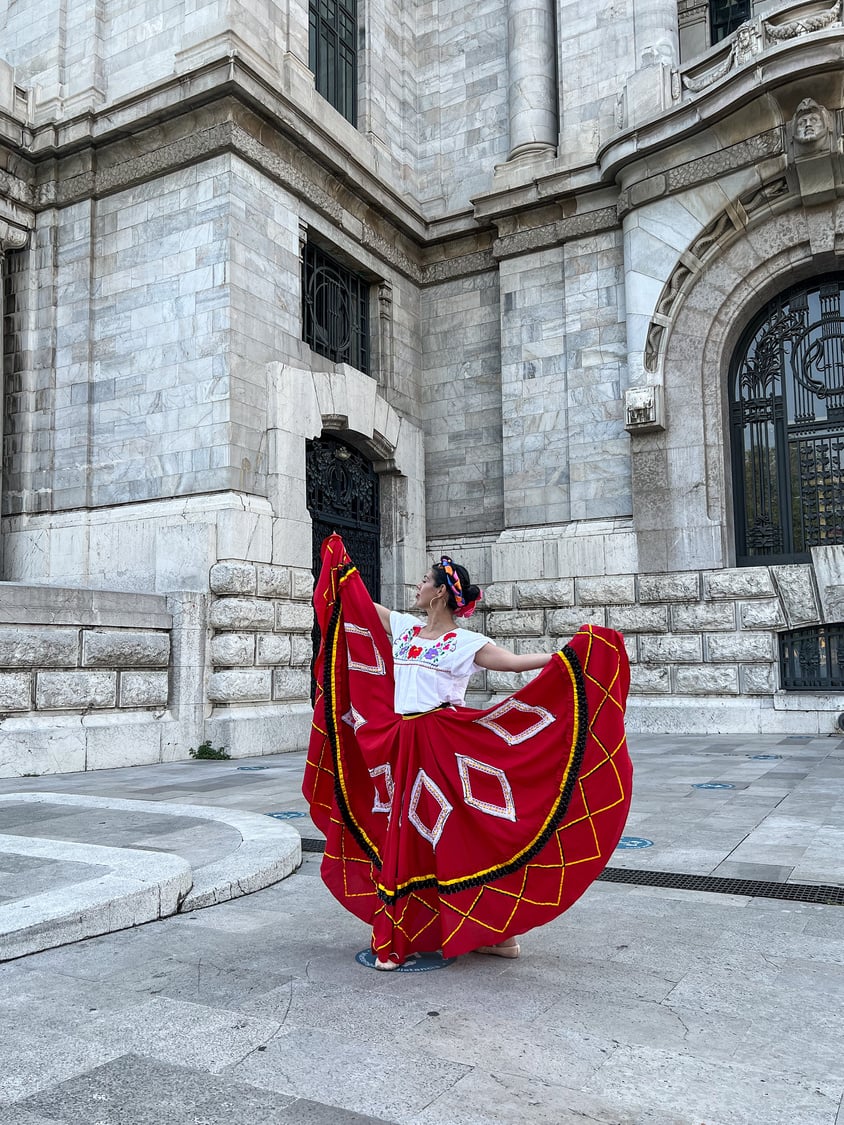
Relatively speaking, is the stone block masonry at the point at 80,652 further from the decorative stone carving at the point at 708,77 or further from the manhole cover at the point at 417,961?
the decorative stone carving at the point at 708,77

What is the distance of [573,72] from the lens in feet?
52.7

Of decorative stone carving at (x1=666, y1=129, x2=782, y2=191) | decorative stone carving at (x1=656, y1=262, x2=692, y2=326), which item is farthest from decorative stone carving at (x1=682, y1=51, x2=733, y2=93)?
decorative stone carving at (x1=656, y1=262, x2=692, y2=326)

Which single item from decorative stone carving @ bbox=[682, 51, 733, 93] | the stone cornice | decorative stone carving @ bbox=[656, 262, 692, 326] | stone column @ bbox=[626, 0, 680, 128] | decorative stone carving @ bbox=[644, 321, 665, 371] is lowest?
decorative stone carving @ bbox=[644, 321, 665, 371]

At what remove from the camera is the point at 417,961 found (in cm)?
406

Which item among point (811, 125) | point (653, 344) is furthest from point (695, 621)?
point (811, 125)

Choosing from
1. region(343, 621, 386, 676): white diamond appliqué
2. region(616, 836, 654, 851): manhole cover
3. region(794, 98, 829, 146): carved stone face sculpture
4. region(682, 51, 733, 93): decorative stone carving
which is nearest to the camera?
region(343, 621, 386, 676): white diamond appliqué

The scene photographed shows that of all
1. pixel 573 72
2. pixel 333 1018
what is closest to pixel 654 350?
pixel 573 72

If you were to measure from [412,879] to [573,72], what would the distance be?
15540 mm

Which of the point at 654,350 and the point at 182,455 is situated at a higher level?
the point at 654,350

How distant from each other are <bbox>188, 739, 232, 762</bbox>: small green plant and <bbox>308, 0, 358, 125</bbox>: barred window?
10.7 meters

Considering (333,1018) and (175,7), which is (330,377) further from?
(333,1018)

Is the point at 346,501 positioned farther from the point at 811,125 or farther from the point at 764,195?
the point at 811,125

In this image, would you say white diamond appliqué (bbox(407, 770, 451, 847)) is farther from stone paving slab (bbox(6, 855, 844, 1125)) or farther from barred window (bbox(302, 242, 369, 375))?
barred window (bbox(302, 242, 369, 375))

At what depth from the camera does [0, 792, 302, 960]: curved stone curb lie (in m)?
4.20
